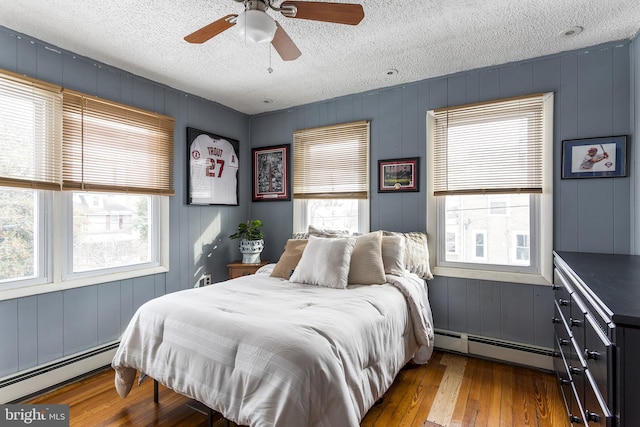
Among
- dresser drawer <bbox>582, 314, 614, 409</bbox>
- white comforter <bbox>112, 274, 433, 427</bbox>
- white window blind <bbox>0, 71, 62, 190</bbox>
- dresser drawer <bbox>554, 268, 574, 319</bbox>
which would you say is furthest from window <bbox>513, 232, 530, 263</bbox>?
white window blind <bbox>0, 71, 62, 190</bbox>

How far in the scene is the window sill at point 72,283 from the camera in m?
2.25

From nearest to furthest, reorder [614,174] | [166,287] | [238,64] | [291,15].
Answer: [291,15] → [614,174] → [238,64] → [166,287]

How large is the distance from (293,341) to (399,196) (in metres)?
2.12

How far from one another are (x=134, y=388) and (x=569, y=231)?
3.52 meters

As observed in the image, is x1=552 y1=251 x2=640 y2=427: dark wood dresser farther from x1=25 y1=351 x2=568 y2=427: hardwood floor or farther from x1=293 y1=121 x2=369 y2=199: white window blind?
x1=293 y1=121 x2=369 y2=199: white window blind

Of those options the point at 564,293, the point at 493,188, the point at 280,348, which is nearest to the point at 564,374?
the point at 564,293

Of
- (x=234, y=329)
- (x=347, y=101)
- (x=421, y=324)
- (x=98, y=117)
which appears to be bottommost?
(x=421, y=324)

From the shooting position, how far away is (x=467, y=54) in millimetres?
2619

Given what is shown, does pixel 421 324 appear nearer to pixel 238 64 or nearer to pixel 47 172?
pixel 238 64

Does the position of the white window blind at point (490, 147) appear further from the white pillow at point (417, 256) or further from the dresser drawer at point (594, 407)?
the dresser drawer at point (594, 407)

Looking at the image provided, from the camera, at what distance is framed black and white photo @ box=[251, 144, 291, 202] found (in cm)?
397

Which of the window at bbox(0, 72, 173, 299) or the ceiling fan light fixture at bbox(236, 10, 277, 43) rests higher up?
the ceiling fan light fixture at bbox(236, 10, 277, 43)

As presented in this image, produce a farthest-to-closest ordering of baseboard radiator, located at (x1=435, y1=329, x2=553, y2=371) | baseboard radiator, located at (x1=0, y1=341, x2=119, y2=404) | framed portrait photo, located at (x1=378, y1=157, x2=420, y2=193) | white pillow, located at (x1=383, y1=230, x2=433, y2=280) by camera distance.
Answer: framed portrait photo, located at (x1=378, y1=157, x2=420, y2=193)
white pillow, located at (x1=383, y1=230, x2=433, y2=280)
baseboard radiator, located at (x1=435, y1=329, x2=553, y2=371)
baseboard radiator, located at (x1=0, y1=341, x2=119, y2=404)

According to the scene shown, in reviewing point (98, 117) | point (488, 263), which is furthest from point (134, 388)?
point (488, 263)
